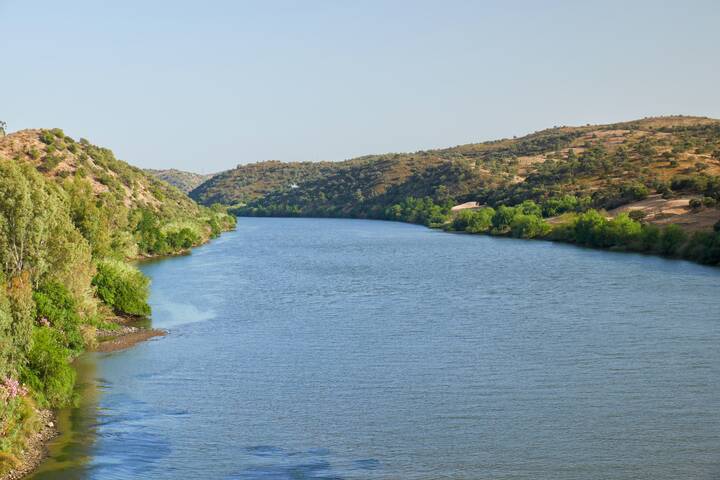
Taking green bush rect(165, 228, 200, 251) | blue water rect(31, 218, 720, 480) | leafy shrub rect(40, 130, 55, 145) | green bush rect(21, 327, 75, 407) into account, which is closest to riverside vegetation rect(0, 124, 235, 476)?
green bush rect(21, 327, 75, 407)

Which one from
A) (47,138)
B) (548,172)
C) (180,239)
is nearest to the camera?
(180,239)

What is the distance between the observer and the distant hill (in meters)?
104

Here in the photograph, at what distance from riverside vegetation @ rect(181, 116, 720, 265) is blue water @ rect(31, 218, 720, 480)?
23.6 meters

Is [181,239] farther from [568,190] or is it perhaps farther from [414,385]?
[414,385]

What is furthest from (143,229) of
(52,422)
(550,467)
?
(550,467)

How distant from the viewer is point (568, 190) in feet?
362

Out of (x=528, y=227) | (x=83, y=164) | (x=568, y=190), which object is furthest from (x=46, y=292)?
(x=568, y=190)

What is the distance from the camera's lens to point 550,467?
20969mm

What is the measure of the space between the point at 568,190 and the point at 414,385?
86.6 meters

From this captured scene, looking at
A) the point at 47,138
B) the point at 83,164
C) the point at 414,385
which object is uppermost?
the point at 47,138

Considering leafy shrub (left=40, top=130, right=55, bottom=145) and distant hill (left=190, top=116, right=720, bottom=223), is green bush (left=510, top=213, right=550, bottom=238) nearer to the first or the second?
distant hill (left=190, top=116, right=720, bottom=223)

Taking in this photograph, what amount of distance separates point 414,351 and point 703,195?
198ft

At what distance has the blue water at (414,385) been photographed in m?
21.5

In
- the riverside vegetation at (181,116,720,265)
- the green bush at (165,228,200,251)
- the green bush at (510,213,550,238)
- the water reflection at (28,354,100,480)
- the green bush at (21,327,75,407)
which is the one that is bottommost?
the water reflection at (28,354,100,480)
